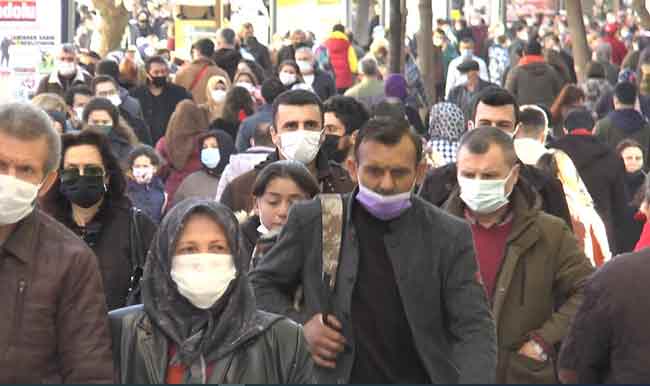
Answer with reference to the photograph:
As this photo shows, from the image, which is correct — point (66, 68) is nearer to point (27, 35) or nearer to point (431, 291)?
point (27, 35)

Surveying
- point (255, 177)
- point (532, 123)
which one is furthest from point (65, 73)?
point (255, 177)

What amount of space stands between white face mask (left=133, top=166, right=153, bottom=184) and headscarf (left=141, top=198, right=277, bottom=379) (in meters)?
7.26

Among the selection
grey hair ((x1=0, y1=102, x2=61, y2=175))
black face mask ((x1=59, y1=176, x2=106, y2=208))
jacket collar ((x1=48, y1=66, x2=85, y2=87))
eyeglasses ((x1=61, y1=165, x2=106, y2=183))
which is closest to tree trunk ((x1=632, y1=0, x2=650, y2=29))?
jacket collar ((x1=48, y1=66, x2=85, y2=87))

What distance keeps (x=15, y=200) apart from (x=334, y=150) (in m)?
5.96

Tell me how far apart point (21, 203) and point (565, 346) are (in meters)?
1.84

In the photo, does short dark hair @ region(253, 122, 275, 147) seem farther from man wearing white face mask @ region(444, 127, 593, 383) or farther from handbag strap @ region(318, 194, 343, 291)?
handbag strap @ region(318, 194, 343, 291)

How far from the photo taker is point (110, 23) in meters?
31.8

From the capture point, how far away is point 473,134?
8.26 meters

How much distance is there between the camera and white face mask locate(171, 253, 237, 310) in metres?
5.71

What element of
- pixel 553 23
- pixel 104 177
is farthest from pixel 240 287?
pixel 553 23

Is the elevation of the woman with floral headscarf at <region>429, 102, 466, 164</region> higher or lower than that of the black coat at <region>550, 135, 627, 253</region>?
higher

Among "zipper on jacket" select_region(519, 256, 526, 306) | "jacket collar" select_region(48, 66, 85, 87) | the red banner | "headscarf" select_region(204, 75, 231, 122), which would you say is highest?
the red banner

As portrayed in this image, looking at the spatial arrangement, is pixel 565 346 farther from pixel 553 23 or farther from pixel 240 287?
pixel 553 23

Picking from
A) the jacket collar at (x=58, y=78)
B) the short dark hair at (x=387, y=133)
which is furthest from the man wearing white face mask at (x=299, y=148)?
the jacket collar at (x=58, y=78)
